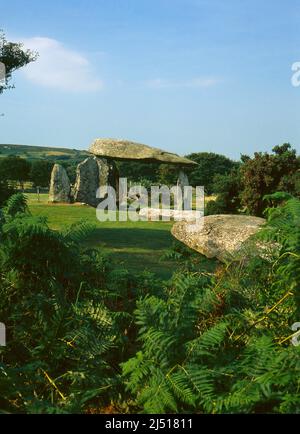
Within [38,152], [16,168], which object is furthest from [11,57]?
[38,152]

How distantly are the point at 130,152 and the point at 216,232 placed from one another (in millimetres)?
23638

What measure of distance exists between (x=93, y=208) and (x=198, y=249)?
20.5m

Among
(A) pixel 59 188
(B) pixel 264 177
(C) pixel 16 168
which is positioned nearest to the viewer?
(B) pixel 264 177

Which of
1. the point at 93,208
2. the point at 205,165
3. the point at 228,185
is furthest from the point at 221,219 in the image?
the point at 205,165

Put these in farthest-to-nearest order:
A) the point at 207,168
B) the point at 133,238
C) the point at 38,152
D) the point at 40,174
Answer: the point at 38,152
the point at 207,168
the point at 40,174
the point at 133,238

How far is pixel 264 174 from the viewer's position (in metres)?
22.8

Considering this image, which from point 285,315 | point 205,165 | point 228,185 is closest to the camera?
point 285,315

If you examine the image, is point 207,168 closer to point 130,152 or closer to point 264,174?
point 130,152

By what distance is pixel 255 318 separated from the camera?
215 cm

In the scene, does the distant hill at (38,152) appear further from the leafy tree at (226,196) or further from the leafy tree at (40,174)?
the leafy tree at (226,196)

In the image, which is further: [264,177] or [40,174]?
[40,174]

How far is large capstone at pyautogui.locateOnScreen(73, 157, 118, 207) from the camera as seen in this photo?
115ft

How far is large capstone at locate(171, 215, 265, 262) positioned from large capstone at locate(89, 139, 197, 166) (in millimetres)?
22560

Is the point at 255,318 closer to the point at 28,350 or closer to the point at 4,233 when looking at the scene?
the point at 28,350
